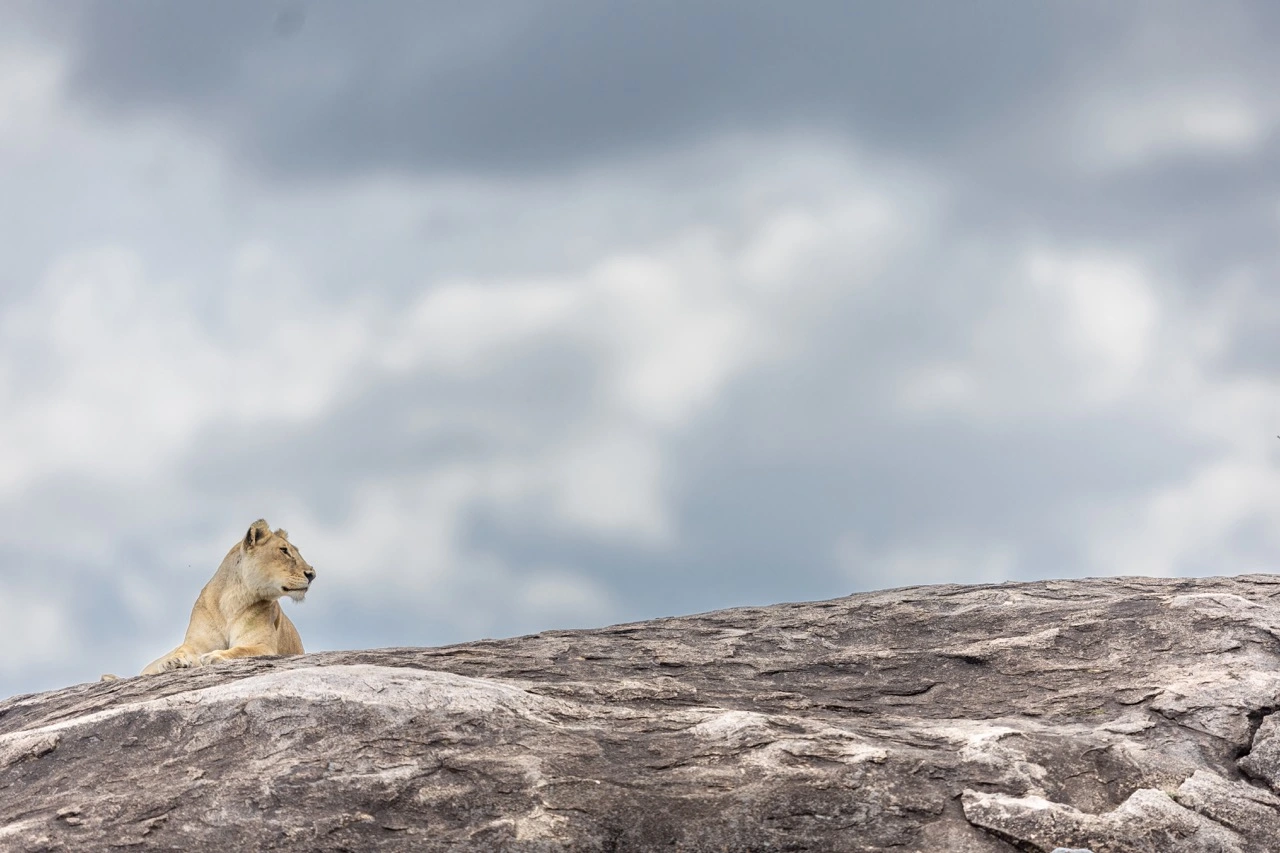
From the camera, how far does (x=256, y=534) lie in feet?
55.0

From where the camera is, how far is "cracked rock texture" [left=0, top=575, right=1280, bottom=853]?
29.4 feet

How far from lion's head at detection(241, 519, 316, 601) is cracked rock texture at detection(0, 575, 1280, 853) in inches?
140

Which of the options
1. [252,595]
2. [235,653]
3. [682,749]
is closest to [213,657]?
[235,653]

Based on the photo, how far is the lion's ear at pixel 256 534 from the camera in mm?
16734

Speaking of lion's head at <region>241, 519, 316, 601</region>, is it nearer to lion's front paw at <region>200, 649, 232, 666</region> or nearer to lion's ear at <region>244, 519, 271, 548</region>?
lion's ear at <region>244, 519, 271, 548</region>

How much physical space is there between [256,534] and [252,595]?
0.82m

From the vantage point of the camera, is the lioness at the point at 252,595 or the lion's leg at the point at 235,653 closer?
the lion's leg at the point at 235,653

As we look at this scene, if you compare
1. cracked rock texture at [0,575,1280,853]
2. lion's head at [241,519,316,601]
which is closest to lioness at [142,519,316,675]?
lion's head at [241,519,316,601]

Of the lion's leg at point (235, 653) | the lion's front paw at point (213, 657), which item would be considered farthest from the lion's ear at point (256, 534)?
the lion's front paw at point (213, 657)

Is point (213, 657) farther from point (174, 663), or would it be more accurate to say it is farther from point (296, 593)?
point (296, 593)

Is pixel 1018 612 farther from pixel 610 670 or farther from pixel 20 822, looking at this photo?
pixel 20 822

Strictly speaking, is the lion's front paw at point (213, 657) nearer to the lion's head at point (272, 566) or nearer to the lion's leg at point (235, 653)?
the lion's leg at point (235, 653)

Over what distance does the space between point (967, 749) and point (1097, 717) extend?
178 centimetres

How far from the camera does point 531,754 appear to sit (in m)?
9.65
